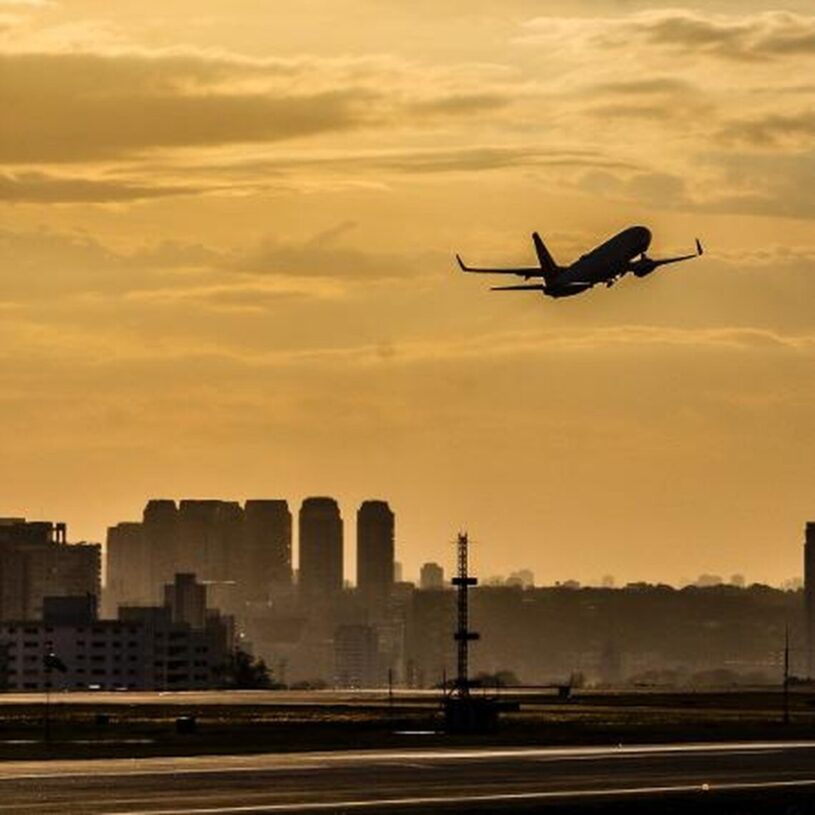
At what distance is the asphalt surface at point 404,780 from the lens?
405 feet

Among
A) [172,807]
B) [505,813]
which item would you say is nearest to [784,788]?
[505,813]

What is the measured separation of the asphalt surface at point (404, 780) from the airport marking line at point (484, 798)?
4cm

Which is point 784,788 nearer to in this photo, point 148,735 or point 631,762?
point 631,762

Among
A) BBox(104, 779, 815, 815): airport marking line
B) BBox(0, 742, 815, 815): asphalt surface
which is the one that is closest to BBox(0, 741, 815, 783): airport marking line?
BBox(0, 742, 815, 815): asphalt surface

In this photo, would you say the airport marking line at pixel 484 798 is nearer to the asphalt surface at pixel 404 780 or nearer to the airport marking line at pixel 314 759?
the asphalt surface at pixel 404 780

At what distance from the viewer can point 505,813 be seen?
4737 inches

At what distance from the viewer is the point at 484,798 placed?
12762 centimetres

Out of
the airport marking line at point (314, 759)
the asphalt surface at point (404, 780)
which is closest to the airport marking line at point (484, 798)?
the asphalt surface at point (404, 780)

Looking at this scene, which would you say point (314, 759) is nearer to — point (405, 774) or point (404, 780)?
point (405, 774)

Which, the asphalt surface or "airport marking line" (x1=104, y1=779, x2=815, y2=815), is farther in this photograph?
the asphalt surface

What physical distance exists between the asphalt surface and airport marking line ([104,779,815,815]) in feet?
0.14

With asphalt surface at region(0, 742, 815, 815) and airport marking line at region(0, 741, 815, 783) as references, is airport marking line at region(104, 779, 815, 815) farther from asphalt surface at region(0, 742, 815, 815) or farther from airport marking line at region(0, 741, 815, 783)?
airport marking line at region(0, 741, 815, 783)

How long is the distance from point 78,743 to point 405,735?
2303 cm

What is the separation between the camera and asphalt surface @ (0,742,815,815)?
12356 cm
